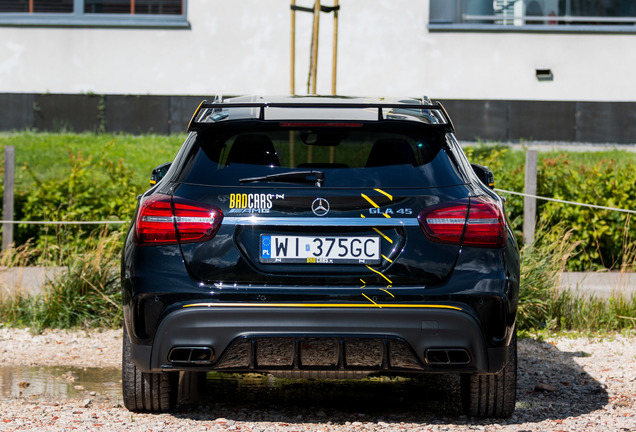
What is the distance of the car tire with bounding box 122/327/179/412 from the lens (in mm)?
4875

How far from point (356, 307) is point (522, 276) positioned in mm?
3793

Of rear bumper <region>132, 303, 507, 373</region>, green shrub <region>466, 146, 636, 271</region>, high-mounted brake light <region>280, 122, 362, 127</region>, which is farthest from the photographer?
green shrub <region>466, 146, 636, 271</region>

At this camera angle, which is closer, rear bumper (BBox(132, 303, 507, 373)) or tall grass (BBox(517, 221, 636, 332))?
rear bumper (BBox(132, 303, 507, 373))

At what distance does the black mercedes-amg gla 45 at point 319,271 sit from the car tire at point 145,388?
30cm

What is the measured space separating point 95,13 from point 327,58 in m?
4.06

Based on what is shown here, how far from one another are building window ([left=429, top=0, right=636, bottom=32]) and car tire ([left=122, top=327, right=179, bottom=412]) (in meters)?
12.5

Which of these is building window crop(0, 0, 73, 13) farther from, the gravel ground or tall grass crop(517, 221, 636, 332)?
tall grass crop(517, 221, 636, 332)

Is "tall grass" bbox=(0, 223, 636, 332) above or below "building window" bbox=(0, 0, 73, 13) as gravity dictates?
below

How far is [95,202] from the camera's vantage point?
404 inches

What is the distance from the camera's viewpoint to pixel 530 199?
385 inches

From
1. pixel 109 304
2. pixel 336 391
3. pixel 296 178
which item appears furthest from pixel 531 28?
pixel 296 178

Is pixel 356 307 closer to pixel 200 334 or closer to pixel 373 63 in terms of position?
pixel 200 334

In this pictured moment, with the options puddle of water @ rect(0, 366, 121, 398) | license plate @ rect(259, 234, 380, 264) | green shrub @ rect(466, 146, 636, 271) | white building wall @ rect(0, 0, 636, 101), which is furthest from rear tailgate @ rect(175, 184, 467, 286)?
white building wall @ rect(0, 0, 636, 101)

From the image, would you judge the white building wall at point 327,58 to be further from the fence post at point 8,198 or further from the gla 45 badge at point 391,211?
the gla 45 badge at point 391,211
